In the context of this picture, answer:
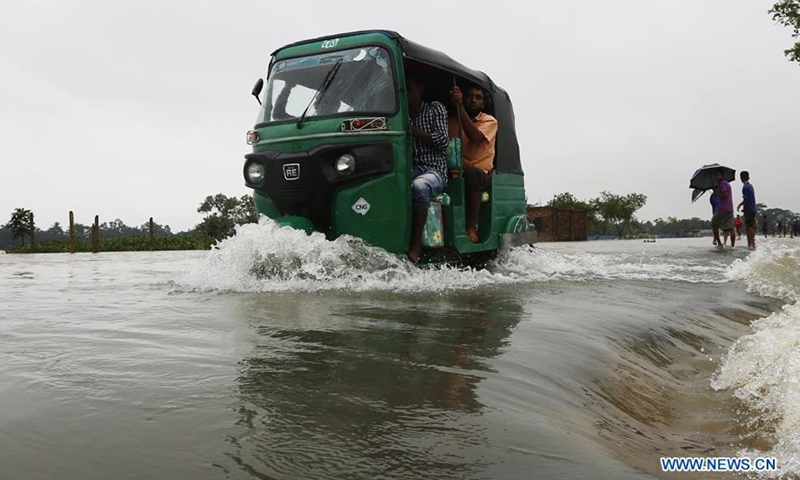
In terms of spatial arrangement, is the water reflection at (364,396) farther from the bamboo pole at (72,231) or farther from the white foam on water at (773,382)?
the bamboo pole at (72,231)

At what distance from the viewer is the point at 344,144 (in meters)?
6.32

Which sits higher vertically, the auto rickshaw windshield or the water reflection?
the auto rickshaw windshield

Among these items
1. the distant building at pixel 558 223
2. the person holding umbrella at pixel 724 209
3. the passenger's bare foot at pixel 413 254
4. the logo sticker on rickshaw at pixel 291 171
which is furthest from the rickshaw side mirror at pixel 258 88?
the distant building at pixel 558 223

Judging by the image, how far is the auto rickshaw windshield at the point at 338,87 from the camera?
21.2ft

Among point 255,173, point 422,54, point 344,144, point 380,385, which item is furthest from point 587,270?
point 380,385

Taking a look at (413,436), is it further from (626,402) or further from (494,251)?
(494,251)

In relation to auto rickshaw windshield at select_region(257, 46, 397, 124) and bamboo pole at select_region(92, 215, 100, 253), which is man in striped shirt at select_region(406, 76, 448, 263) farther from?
bamboo pole at select_region(92, 215, 100, 253)

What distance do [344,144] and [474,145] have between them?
82.7 inches

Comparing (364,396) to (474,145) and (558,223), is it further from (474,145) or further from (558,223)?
(558,223)

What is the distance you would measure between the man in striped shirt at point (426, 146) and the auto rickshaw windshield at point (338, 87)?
0.49 meters

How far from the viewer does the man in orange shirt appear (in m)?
7.61

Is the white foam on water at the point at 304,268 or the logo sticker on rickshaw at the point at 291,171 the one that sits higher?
the logo sticker on rickshaw at the point at 291,171

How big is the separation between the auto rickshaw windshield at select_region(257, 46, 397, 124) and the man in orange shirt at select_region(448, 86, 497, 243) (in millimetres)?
1022

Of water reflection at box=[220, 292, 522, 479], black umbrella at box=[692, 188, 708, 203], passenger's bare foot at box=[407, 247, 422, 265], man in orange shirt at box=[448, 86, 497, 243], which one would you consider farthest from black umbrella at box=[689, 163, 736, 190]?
water reflection at box=[220, 292, 522, 479]
